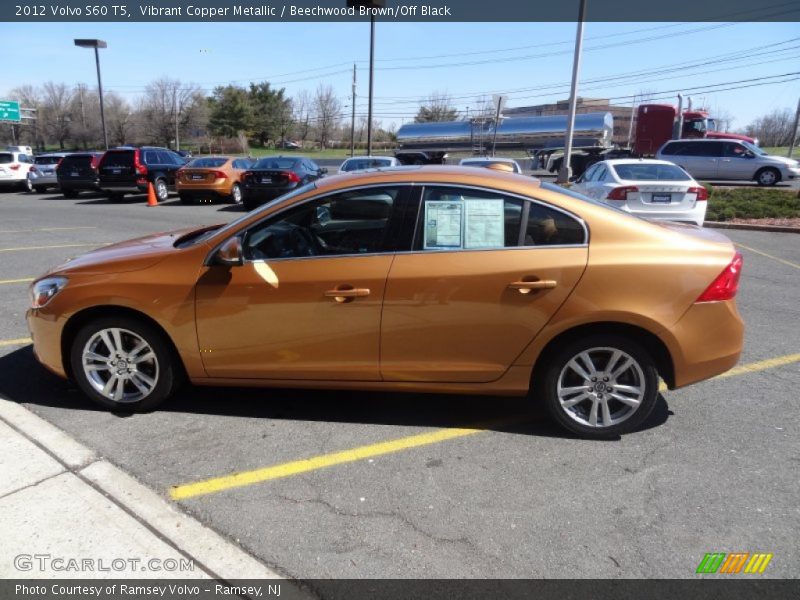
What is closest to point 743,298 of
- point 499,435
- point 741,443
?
point 741,443

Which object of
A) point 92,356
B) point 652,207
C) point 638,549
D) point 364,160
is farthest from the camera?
point 364,160

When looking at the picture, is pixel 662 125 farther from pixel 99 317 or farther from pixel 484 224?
pixel 99 317

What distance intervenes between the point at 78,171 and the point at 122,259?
19.5 meters

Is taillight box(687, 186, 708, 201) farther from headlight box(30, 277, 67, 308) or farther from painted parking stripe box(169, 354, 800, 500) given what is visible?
headlight box(30, 277, 67, 308)

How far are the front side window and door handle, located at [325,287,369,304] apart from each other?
245 mm

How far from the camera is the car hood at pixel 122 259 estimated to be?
146 inches

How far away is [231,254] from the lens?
348cm

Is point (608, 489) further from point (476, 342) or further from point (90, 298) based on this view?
point (90, 298)

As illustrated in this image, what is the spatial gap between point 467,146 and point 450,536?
113 ft

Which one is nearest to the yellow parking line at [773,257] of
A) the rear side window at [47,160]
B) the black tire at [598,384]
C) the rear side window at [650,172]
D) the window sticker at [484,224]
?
the rear side window at [650,172]

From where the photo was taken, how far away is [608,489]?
305cm

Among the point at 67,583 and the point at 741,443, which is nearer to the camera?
the point at 67,583

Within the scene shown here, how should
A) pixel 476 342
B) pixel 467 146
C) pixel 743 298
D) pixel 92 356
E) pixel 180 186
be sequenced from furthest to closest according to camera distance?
1. pixel 467 146
2. pixel 180 186
3. pixel 743 298
4. pixel 92 356
5. pixel 476 342

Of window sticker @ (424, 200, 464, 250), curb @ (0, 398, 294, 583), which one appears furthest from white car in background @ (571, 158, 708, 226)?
curb @ (0, 398, 294, 583)
